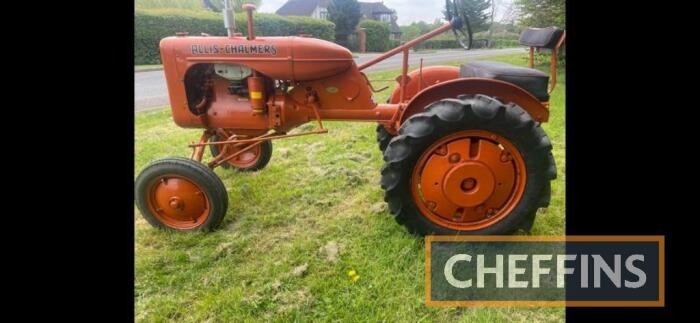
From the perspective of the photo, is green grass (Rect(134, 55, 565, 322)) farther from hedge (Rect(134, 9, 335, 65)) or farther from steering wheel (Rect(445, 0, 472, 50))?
hedge (Rect(134, 9, 335, 65))

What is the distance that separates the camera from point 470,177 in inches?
95.9

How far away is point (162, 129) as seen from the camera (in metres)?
5.73

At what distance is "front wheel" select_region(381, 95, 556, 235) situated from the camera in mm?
2336

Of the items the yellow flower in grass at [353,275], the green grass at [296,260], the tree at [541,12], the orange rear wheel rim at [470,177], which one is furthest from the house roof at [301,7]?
the yellow flower in grass at [353,275]

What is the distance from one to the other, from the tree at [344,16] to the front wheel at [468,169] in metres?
23.2

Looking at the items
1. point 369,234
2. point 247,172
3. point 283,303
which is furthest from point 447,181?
point 247,172

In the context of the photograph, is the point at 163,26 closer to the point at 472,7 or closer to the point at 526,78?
the point at 472,7

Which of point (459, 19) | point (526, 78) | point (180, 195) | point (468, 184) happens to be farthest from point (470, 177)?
point (180, 195)

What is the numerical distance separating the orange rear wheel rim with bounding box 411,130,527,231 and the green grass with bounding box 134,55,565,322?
12.2 inches

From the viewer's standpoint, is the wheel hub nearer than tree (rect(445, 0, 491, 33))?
Yes

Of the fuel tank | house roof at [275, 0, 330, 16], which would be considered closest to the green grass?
the fuel tank

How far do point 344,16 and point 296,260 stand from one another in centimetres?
2416

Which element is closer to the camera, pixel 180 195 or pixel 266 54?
pixel 180 195

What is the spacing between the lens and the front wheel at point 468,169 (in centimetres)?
234
